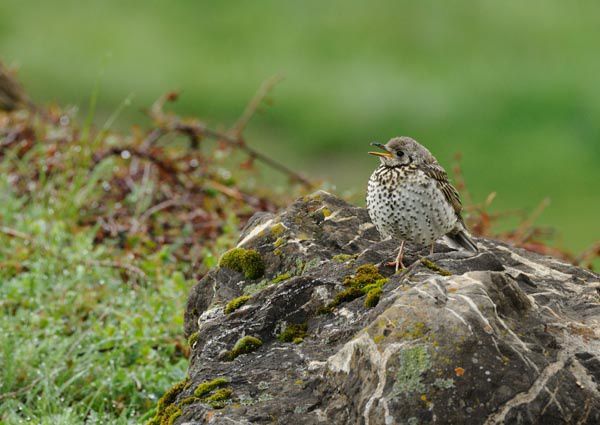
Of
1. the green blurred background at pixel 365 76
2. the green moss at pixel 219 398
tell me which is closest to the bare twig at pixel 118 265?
the green moss at pixel 219 398

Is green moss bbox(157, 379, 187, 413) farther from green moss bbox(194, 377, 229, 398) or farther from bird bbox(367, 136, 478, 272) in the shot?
bird bbox(367, 136, 478, 272)

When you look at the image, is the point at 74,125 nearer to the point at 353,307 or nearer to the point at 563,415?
the point at 353,307

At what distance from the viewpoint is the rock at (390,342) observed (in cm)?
380

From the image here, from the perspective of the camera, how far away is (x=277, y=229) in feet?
17.3

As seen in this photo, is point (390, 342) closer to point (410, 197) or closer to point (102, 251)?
point (410, 197)

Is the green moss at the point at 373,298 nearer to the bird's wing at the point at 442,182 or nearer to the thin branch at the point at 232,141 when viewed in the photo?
the bird's wing at the point at 442,182

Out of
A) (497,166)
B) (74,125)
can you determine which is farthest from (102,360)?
(497,166)

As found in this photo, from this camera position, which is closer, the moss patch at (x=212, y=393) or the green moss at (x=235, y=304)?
the moss patch at (x=212, y=393)

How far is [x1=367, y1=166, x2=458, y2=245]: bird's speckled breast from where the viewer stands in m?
5.10

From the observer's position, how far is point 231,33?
58.7 feet

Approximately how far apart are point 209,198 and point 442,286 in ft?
17.9

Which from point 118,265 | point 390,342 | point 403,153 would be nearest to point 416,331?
point 390,342

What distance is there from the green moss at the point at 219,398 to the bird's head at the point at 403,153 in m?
1.54

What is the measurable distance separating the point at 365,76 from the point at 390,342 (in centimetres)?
1308
